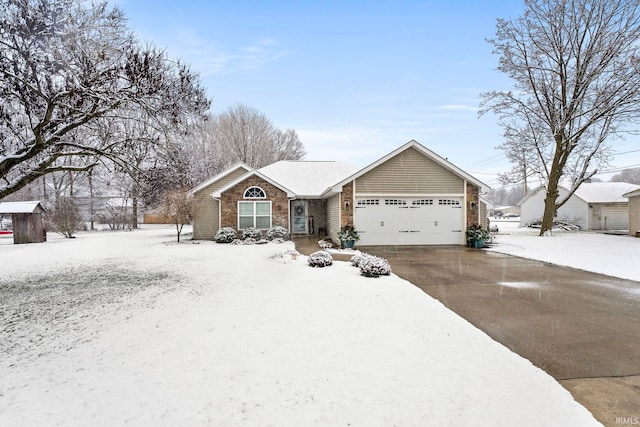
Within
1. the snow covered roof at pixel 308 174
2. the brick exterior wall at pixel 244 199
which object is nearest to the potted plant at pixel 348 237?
the snow covered roof at pixel 308 174

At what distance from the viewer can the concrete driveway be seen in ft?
11.1

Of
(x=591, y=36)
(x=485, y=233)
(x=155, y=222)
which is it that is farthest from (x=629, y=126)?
(x=155, y=222)

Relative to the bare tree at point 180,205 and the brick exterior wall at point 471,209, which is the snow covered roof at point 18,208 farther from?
the brick exterior wall at point 471,209

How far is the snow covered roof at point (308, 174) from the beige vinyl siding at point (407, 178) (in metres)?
4.04

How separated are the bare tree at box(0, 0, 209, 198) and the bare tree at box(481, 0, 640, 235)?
17.6 m

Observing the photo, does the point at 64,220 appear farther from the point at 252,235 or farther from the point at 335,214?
the point at 335,214

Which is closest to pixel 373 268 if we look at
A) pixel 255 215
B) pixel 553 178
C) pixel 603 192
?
pixel 255 215

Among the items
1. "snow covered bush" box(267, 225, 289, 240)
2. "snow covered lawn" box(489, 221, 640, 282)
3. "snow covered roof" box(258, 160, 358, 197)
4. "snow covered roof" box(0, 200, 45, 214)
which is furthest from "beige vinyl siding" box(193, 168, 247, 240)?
"snow covered lawn" box(489, 221, 640, 282)

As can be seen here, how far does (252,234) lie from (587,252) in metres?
14.8

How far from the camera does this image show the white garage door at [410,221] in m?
15.2

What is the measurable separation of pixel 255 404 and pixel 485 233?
1422cm

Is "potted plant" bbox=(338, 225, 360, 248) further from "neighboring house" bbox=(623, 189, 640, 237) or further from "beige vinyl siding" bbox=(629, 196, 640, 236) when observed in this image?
"beige vinyl siding" bbox=(629, 196, 640, 236)

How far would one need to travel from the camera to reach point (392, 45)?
541 inches

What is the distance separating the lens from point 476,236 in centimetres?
1468
